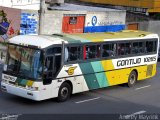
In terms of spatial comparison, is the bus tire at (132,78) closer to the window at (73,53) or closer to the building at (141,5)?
the window at (73,53)

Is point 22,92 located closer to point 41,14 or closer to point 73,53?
point 73,53

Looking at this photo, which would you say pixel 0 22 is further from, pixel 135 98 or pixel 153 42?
pixel 135 98

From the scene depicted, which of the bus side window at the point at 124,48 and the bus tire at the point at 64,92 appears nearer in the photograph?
the bus tire at the point at 64,92

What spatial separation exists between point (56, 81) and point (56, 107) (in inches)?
40.8

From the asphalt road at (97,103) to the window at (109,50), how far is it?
5.70 ft

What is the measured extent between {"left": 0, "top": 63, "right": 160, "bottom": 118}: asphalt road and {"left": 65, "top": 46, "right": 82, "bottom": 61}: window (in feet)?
5.66

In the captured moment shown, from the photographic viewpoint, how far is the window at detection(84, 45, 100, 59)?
1895cm

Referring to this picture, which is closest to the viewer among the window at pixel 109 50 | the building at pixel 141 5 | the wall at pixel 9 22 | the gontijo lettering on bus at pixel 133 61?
the window at pixel 109 50

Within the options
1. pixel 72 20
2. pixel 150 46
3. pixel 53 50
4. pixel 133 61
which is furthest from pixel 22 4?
pixel 53 50

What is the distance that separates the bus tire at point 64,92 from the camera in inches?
696

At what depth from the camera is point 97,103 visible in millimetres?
18125

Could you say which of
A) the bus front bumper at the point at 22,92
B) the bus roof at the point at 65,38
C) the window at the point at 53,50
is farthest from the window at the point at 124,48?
the bus front bumper at the point at 22,92

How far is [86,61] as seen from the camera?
61.8ft

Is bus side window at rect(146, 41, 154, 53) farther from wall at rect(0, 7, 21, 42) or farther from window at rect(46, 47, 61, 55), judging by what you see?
wall at rect(0, 7, 21, 42)
